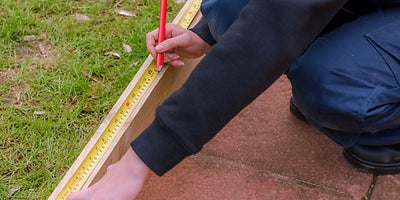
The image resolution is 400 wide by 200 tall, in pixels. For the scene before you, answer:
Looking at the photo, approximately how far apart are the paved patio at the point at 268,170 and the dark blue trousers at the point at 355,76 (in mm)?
254

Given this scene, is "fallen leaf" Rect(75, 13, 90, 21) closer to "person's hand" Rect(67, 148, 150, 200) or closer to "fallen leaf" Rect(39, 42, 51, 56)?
"fallen leaf" Rect(39, 42, 51, 56)

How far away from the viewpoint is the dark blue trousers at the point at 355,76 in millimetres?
1769

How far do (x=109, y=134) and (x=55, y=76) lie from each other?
594 mm

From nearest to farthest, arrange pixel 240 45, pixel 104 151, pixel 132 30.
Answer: pixel 240 45 < pixel 104 151 < pixel 132 30

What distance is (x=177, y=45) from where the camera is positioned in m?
2.13

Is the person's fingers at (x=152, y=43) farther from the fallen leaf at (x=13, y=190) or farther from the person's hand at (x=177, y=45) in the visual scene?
the fallen leaf at (x=13, y=190)

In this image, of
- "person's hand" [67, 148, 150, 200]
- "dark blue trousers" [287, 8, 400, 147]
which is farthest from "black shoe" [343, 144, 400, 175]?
"person's hand" [67, 148, 150, 200]

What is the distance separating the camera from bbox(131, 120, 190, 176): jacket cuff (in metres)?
1.48

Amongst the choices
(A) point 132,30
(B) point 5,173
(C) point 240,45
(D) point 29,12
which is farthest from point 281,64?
(D) point 29,12

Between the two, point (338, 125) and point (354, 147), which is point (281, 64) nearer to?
point (338, 125)

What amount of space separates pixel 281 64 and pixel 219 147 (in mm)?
793

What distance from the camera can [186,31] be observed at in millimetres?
2201

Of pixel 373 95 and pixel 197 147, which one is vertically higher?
pixel 373 95

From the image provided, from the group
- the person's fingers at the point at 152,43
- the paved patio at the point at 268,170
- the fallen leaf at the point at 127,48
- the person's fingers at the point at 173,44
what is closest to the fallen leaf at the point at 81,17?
the fallen leaf at the point at 127,48
